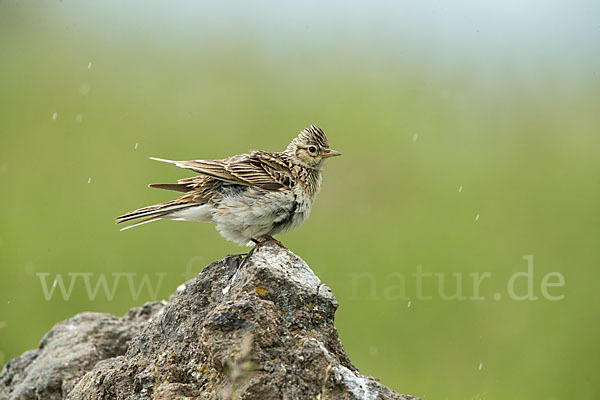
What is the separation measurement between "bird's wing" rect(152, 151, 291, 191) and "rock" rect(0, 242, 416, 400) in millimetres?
814

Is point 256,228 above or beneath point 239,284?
above

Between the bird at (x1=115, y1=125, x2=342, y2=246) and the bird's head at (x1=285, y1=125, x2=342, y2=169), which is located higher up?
the bird's head at (x1=285, y1=125, x2=342, y2=169)

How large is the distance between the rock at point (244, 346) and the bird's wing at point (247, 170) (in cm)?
81

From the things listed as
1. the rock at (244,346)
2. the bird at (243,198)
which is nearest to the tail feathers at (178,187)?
the bird at (243,198)

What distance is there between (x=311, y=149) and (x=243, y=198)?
3.08 ft

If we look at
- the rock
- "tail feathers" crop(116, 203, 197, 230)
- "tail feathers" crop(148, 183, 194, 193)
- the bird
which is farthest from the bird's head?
the rock

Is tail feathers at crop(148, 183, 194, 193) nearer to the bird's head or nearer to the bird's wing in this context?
the bird's wing

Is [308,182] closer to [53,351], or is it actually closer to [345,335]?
[53,351]

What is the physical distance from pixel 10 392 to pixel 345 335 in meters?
4.88

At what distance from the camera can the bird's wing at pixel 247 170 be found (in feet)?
17.3

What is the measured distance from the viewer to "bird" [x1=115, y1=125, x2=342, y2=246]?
5.18 meters

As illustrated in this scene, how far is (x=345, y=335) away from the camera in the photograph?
9.63 m

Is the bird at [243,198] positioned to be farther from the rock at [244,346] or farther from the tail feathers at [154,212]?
the rock at [244,346]

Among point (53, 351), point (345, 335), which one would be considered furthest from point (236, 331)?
point (345, 335)
